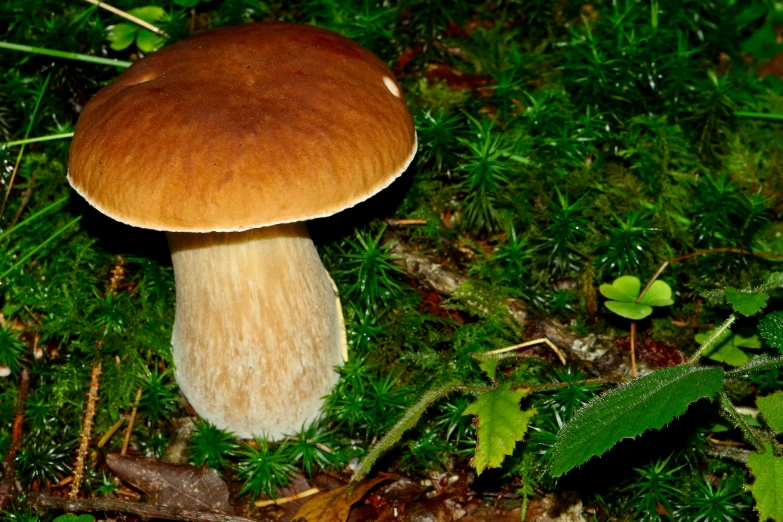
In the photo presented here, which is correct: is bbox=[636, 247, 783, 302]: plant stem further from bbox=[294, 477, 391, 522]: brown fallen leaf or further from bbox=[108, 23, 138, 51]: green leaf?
bbox=[108, 23, 138, 51]: green leaf

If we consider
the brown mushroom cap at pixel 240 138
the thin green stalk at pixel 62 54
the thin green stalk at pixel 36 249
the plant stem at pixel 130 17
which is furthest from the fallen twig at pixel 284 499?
the plant stem at pixel 130 17

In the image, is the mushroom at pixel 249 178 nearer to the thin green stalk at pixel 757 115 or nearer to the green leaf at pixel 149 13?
the green leaf at pixel 149 13

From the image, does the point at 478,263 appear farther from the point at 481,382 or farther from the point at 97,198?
the point at 97,198

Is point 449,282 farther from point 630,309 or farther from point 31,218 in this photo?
point 31,218

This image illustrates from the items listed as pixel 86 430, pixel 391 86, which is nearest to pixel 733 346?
pixel 391 86

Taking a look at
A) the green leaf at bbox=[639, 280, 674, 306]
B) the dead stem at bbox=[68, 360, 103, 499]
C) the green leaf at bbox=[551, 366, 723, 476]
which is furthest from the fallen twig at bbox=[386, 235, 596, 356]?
the dead stem at bbox=[68, 360, 103, 499]

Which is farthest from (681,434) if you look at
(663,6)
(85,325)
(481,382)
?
(85,325)
